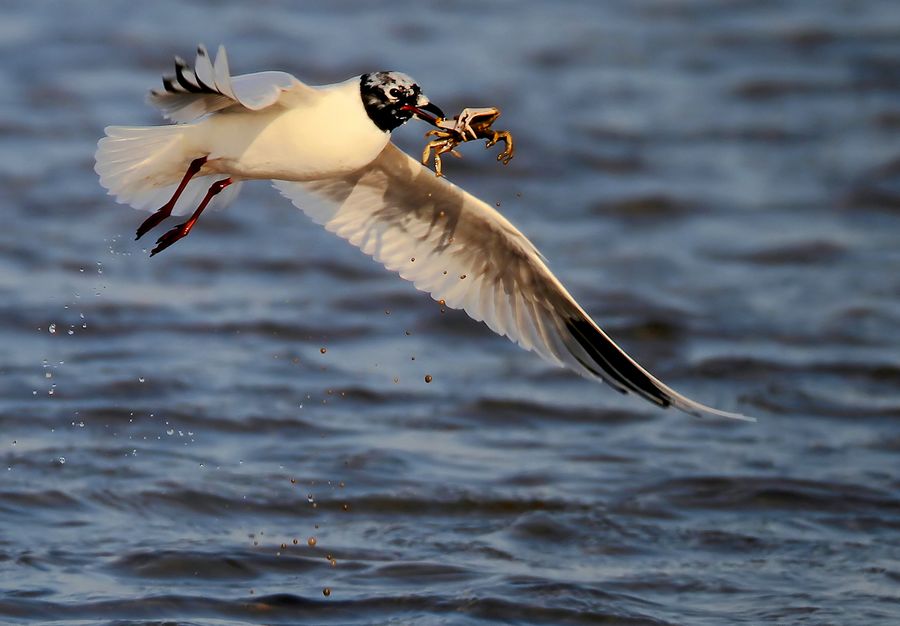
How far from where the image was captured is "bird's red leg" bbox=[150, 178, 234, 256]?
4.67 metres

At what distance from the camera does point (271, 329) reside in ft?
26.1

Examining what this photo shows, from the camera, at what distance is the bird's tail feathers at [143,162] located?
467cm

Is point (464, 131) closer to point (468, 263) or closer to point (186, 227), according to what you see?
point (468, 263)

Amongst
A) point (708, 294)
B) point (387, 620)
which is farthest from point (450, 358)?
point (387, 620)

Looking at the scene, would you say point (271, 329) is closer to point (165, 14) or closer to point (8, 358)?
point (8, 358)

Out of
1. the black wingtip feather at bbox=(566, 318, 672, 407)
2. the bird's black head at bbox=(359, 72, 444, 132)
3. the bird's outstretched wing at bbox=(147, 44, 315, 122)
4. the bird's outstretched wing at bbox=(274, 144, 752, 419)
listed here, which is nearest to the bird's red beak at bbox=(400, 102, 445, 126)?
the bird's black head at bbox=(359, 72, 444, 132)

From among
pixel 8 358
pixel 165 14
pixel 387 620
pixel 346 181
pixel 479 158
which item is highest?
pixel 165 14

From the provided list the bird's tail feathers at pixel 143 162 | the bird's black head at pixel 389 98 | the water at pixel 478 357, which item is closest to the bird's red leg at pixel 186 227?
the bird's tail feathers at pixel 143 162

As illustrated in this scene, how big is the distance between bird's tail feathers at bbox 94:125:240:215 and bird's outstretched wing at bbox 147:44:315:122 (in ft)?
0.57

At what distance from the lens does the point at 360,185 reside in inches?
209

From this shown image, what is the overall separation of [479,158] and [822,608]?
5.32 metres

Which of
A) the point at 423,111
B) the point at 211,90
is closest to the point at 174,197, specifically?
the point at 211,90

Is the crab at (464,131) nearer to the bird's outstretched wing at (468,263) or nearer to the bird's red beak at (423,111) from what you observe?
the bird's red beak at (423,111)

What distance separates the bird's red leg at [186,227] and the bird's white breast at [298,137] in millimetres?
105
